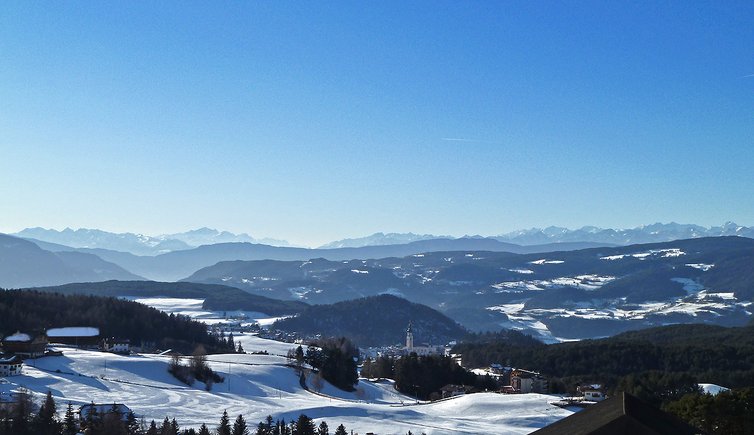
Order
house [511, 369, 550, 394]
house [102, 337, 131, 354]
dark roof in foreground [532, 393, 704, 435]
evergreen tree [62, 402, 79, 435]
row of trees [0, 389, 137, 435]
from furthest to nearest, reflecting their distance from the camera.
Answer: house [102, 337, 131, 354] < house [511, 369, 550, 394] < evergreen tree [62, 402, 79, 435] < row of trees [0, 389, 137, 435] < dark roof in foreground [532, 393, 704, 435]

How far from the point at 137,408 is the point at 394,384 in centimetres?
4880

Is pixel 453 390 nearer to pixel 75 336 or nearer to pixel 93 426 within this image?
pixel 75 336

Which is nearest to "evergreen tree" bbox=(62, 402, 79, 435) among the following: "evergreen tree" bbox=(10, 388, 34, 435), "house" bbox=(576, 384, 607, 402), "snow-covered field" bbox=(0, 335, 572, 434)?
"evergreen tree" bbox=(10, 388, 34, 435)

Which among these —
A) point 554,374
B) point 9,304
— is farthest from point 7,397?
point 554,374

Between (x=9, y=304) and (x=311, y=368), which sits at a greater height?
(x=9, y=304)

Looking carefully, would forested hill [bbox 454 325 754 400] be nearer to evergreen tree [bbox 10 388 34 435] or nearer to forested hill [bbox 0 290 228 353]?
forested hill [bbox 0 290 228 353]

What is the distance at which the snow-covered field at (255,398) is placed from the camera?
72688mm

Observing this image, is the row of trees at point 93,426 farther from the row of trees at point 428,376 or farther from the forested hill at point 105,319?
the forested hill at point 105,319

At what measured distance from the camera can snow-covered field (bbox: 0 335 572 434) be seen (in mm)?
72688

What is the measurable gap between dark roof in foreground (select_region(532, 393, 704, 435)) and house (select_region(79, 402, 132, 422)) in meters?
47.6

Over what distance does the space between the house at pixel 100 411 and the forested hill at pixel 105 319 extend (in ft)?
206

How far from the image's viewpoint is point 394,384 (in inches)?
4577

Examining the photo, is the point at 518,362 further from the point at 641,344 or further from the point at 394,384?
the point at 394,384

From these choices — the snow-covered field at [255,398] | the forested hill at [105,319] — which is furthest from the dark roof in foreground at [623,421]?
the forested hill at [105,319]
